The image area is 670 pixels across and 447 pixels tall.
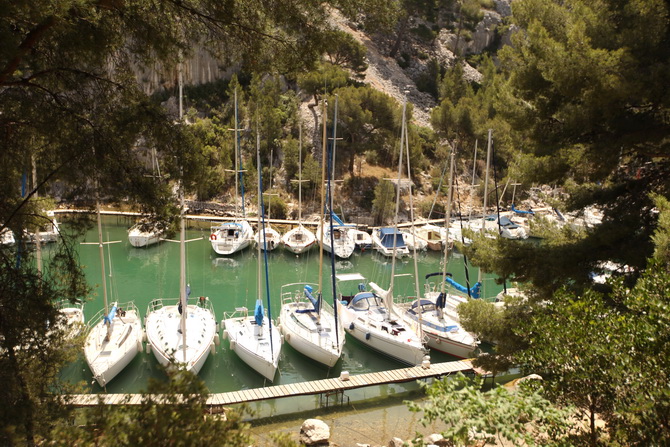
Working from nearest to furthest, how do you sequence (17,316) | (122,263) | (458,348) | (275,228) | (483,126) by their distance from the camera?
(17,316) → (458,348) → (122,263) → (275,228) → (483,126)

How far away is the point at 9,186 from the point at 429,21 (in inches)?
2136

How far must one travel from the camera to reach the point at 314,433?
31.8 feet

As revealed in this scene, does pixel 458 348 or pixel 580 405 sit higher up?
pixel 580 405

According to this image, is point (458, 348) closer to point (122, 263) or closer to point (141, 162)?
point (141, 162)

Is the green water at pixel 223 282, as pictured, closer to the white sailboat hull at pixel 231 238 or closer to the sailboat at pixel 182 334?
the white sailboat hull at pixel 231 238

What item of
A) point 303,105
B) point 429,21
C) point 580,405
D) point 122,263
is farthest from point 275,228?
point 429,21

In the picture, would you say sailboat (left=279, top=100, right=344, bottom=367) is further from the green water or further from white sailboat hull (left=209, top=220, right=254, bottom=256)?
white sailboat hull (left=209, top=220, right=254, bottom=256)

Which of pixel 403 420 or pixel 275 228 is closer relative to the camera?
pixel 403 420

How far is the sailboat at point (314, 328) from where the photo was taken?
13.2m

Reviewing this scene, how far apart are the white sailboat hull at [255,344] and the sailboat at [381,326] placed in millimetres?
2459

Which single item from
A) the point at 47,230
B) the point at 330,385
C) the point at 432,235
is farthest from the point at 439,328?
the point at 432,235

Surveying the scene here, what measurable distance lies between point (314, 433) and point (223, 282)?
11.9 m

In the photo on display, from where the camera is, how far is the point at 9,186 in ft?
19.0

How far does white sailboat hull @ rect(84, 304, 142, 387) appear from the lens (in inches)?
468
